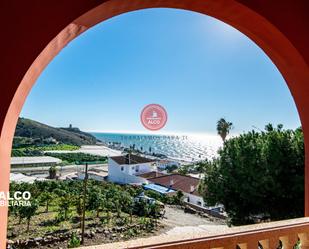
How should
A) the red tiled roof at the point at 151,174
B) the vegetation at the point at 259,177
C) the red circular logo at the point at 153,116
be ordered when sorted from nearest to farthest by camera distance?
the red circular logo at the point at 153,116, the vegetation at the point at 259,177, the red tiled roof at the point at 151,174

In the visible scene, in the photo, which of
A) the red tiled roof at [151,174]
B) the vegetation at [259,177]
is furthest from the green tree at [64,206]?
the red tiled roof at [151,174]

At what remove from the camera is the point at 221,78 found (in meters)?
16.8

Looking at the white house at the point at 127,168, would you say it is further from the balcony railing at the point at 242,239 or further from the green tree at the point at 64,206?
the balcony railing at the point at 242,239

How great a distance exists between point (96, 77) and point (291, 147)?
1330 centimetres

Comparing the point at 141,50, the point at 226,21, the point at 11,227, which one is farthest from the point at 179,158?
the point at 226,21

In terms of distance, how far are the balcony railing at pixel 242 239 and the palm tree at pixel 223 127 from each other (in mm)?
15990

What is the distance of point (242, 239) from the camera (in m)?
0.92

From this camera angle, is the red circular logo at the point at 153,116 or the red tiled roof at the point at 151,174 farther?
the red tiled roof at the point at 151,174

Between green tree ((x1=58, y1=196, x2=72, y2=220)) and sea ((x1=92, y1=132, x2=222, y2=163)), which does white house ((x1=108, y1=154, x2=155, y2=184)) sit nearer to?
sea ((x1=92, y1=132, x2=222, y2=163))

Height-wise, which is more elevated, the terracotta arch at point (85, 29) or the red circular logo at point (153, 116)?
the terracotta arch at point (85, 29)

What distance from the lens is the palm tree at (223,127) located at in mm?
16672

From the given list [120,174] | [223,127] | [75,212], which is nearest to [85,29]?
[75,212]

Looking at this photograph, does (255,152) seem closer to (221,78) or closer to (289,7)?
(289,7)

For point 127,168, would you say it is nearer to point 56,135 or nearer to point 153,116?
point 56,135
